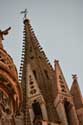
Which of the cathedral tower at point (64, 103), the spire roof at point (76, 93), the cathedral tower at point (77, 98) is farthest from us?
the spire roof at point (76, 93)

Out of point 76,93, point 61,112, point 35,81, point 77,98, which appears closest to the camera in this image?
point 61,112

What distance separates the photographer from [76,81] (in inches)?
1526

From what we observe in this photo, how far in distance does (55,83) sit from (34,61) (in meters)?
4.47

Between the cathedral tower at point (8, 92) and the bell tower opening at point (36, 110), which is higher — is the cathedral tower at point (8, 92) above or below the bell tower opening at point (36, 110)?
below

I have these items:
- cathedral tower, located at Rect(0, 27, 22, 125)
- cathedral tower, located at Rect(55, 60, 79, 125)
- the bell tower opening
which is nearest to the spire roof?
cathedral tower, located at Rect(55, 60, 79, 125)

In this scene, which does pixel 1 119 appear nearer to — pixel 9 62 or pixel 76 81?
pixel 9 62

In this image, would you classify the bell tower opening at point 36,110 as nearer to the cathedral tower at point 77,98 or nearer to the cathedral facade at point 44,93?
the cathedral facade at point 44,93

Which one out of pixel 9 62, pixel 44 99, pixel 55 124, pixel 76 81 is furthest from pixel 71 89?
pixel 9 62

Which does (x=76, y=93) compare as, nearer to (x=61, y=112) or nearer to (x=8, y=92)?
(x=61, y=112)

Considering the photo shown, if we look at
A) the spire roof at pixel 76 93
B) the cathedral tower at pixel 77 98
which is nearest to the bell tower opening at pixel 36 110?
the cathedral tower at pixel 77 98

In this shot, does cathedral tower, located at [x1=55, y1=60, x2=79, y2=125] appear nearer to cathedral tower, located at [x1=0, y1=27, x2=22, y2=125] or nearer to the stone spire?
the stone spire

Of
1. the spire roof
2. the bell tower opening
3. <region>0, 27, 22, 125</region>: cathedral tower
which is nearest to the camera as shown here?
<region>0, 27, 22, 125</region>: cathedral tower

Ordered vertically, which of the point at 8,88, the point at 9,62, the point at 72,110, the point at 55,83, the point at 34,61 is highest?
the point at 34,61

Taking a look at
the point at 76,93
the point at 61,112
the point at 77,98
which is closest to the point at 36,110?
the point at 61,112
